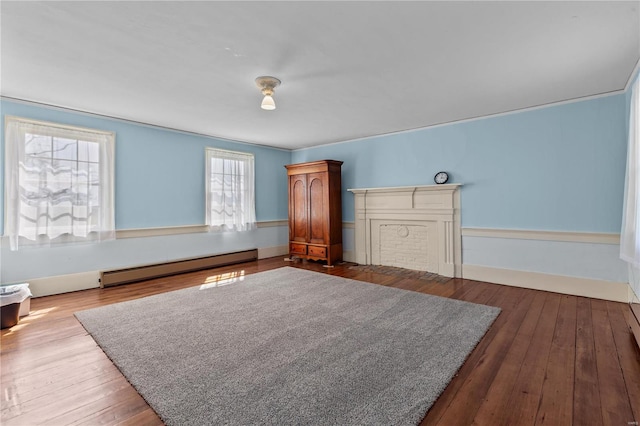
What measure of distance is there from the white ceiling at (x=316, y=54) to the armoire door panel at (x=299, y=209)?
213 centimetres

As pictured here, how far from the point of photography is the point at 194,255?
17.1 feet

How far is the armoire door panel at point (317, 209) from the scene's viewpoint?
5.61 m

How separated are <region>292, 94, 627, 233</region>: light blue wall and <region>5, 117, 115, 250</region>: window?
4.74 metres

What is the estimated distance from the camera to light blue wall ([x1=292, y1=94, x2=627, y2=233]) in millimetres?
3416

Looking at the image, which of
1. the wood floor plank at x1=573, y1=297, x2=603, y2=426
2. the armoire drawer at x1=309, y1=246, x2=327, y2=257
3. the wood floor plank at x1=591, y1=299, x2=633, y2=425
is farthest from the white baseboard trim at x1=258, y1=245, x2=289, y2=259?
the wood floor plank at x1=591, y1=299, x2=633, y2=425

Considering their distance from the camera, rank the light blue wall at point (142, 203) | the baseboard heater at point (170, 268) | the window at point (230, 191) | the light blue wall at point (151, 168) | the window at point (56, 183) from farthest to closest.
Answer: the window at point (230, 191) → the baseboard heater at point (170, 268) → the light blue wall at point (151, 168) → the light blue wall at point (142, 203) → the window at point (56, 183)

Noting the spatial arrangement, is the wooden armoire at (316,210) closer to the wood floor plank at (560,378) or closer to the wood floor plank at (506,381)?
the wood floor plank at (506,381)

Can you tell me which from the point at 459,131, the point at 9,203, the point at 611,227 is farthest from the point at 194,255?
the point at 611,227

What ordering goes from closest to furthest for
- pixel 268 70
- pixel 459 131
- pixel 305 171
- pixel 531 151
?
pixel 268 70 → pixel 531 151 → pixel 459 131 → pixel 305 171

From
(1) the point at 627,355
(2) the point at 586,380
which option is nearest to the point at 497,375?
(2) the point at 586,380

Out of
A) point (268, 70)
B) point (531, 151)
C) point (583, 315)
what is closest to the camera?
point (268, 70)

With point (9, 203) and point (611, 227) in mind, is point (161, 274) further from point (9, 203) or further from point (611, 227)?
point (611, 227)

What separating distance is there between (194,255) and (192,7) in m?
4.21

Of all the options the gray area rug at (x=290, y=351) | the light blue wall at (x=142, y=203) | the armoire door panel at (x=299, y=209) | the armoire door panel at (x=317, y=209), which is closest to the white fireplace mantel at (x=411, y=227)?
the armoire door panel at (x=317, y=209)
